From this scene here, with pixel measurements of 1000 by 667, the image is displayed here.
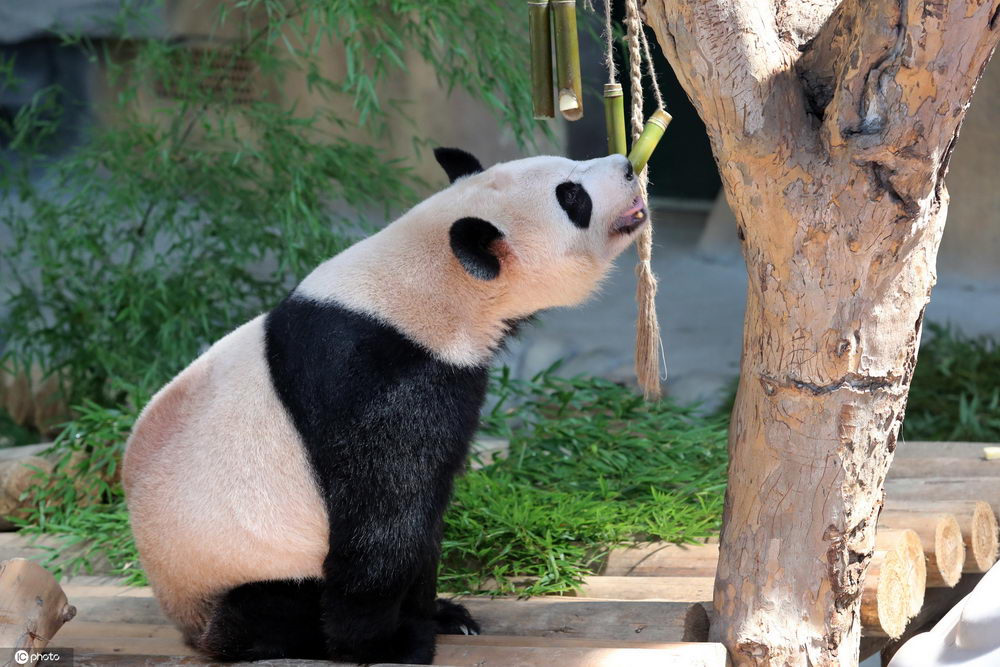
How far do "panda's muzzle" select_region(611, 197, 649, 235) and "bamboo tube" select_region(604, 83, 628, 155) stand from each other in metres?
0.11

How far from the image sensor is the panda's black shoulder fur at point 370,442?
1969 millimetres

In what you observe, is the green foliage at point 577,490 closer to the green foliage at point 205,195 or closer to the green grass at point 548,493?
the green grass at point 548,493

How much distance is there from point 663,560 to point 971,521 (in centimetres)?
76

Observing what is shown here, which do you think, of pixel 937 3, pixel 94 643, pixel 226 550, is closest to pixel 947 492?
pixel 937 3

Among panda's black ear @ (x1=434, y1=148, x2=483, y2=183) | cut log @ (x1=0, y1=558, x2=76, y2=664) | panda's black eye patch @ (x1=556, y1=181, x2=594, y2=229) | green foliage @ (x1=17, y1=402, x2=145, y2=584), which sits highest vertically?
panda's black ear @ (x1=434, y1=148, x2=483, y2=183)

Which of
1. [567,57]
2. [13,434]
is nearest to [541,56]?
[567,57]

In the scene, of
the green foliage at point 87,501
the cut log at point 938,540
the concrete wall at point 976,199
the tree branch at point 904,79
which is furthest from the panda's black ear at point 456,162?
the concrete wall at point 976,199

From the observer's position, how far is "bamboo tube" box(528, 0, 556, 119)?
6.44 feet

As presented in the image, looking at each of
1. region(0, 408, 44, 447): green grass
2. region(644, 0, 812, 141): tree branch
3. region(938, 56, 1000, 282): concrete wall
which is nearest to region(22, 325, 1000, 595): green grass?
region(644, 0, 812, 141): tree branch

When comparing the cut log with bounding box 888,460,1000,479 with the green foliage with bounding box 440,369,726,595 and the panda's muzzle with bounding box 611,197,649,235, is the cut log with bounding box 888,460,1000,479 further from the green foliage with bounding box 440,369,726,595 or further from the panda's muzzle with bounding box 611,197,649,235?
the panda's muzzle with bounding box 611,197,649,235

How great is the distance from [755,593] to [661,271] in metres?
5.90

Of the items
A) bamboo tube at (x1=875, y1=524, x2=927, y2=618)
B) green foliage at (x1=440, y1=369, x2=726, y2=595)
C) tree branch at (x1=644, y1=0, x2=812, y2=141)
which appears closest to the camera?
tree branch at (x1=644, y1=0, x2=812, y2=141)

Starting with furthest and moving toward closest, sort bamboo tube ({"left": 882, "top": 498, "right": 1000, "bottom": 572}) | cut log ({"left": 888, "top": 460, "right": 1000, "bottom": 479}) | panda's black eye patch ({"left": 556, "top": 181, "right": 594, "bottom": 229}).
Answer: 1. cut log ({"left": 888, "top": 460, "right": 1000, "bottom": 479})
2. bamboo tube ({"left": 882, "top": 498, "right": 1000, "bottom": 572})
3. panda's black eye patch ({"left": 556, "top": 181, "right": 594, "bottom": 229})

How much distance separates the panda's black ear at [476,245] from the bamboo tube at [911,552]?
101 centimetres
